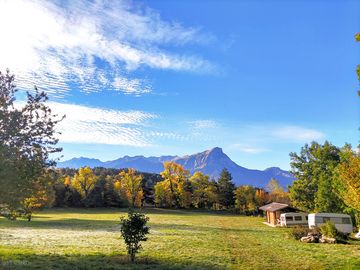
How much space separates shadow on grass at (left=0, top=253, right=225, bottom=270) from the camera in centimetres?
2302

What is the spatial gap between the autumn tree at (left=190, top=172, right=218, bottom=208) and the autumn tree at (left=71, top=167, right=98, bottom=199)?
1602 inches

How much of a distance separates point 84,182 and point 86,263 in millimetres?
115587

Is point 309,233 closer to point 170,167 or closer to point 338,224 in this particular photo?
point 338,224

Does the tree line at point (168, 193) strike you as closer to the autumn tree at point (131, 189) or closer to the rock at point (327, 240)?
the autumn tree at point (131, 189)

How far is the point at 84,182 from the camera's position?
136 meters

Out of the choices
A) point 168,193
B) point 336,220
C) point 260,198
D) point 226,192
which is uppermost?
point 226,192

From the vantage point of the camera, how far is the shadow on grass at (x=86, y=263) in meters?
23.0

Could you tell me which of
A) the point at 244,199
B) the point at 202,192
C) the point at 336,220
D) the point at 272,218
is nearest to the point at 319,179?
the point at 272,218

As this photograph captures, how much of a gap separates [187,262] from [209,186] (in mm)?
118350

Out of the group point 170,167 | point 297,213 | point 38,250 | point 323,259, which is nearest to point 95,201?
point 170,167

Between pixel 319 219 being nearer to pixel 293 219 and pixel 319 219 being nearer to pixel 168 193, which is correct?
pixel 293 219

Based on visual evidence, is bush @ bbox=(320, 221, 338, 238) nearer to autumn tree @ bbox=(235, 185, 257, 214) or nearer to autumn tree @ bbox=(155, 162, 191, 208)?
autumn tree @ bbox=(235, 185, 257, 214)

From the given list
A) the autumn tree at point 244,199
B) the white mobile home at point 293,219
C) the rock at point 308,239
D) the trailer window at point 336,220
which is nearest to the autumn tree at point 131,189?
the autumn tree at point 244,199

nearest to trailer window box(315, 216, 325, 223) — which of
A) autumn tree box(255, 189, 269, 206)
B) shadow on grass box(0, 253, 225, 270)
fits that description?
shadow on grass box(0, 253, 225, 270)
